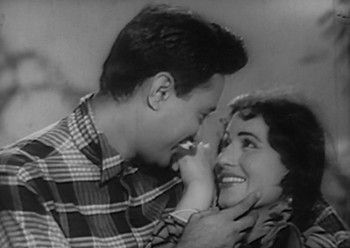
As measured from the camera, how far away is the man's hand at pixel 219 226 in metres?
1.52

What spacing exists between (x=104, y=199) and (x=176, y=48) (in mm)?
411

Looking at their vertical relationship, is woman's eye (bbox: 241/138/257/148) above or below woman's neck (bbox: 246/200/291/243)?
above

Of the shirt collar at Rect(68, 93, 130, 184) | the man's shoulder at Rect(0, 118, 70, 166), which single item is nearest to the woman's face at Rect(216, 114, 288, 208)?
the shirt collar at Rect(68, 93, 130, 184)

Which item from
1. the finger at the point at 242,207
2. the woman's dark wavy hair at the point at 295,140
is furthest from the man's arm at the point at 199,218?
the woman's dark wavy hair at the point at 295,140

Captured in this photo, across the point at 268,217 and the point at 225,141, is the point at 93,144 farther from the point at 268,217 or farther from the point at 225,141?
the point at 268,217

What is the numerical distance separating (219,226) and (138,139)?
0.96ft

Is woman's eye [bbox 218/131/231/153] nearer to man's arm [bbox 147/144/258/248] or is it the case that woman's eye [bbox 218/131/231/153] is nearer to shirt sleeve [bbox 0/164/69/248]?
man's arm [bbox 147/144/258/248]

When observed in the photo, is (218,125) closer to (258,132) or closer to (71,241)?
(258,132)

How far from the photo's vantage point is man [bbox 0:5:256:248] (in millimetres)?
1535

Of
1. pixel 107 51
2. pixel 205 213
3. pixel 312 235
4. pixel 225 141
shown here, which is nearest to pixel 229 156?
pixel 225 141

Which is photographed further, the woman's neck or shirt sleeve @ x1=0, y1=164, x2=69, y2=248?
the woman's neck

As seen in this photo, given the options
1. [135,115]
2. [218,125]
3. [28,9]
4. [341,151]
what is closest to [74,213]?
[135,115]

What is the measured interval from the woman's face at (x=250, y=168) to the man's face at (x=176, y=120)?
0.10 m

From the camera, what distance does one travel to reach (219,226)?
154 cm
